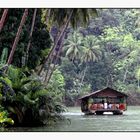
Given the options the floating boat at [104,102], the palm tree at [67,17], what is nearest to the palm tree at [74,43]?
the palm tree at [67,17]

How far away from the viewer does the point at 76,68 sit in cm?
1135

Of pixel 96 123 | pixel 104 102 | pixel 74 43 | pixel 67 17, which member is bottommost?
pixel 96 123

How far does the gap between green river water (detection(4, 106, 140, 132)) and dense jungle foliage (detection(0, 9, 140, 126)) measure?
0.68 ft

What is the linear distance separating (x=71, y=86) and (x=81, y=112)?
54 centimetres

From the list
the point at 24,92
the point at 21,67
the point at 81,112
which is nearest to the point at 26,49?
the point at 21,67

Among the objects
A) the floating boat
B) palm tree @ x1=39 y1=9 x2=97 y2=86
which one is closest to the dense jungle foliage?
palm tree @ x1=39 y1=9 x2=97 y2=86

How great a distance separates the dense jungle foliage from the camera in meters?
10.8

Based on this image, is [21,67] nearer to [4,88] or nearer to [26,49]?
[26,49]

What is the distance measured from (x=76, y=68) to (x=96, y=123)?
1252mm

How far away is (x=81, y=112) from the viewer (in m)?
11.2

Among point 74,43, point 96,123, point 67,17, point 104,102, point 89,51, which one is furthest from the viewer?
point 104,102

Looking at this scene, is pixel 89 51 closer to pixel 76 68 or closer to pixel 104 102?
pixel 76 68

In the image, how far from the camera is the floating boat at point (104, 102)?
11.0 meters

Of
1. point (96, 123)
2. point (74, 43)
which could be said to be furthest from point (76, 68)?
point (96, 123)
